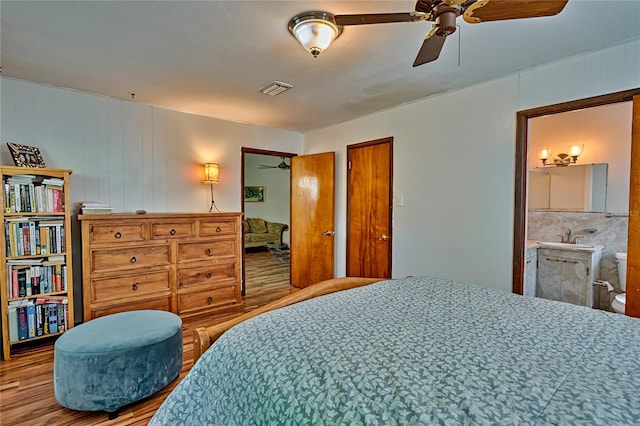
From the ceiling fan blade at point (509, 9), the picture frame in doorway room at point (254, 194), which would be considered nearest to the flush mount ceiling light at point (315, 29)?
the ceiling fan blade at point (509, 9)

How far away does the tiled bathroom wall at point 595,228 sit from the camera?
315cm

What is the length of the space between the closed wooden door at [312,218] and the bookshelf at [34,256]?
2744mm

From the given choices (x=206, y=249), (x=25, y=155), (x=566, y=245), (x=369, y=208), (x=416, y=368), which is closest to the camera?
(x=416, y=368)

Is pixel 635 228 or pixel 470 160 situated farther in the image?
pixel 470 160

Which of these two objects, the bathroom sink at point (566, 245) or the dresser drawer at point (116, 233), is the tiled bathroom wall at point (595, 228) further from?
the dresser drawer at point (116, 233)

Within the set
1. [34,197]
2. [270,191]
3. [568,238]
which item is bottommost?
[568,238]

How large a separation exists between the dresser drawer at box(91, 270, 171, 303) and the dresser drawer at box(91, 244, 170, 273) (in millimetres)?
101

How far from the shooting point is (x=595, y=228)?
3318 mm

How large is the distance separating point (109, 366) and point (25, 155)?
2.15 metres

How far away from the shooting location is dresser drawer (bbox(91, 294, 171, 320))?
2.79m

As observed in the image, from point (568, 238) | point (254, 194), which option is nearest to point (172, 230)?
point (568, 238)

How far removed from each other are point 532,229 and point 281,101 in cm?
347

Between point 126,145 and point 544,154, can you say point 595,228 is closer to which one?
point 544,154

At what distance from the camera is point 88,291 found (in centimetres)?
273
